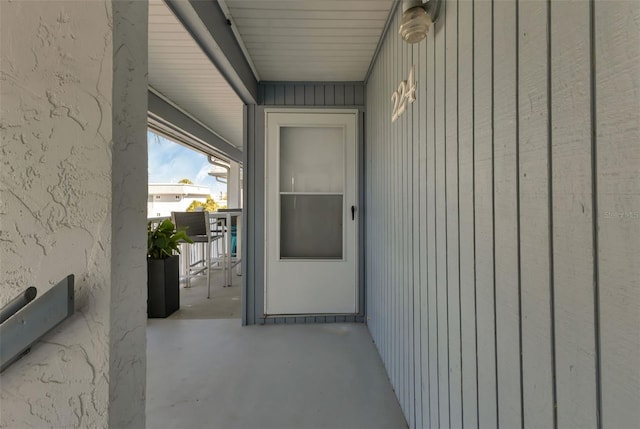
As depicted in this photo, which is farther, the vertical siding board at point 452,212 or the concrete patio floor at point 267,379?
the concrete patio floor at point 267,379

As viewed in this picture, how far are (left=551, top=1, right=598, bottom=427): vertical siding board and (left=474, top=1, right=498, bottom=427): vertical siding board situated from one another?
0.73ft

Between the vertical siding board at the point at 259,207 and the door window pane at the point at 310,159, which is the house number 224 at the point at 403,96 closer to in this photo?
the door window pane at the point at 310,159

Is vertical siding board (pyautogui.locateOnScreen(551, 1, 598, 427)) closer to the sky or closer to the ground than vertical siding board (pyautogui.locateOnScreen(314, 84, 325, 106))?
closer to the ground

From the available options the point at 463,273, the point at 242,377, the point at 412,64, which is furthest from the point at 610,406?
the point at 242,377

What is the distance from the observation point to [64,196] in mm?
620

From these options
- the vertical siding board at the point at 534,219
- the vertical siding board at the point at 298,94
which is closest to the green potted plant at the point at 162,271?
the vertical siding board at the point at 298,94

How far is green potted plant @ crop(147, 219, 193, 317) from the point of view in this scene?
304 centimetres

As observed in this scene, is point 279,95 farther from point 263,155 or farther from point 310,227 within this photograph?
point 310,227

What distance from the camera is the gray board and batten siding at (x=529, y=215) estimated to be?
49 cm

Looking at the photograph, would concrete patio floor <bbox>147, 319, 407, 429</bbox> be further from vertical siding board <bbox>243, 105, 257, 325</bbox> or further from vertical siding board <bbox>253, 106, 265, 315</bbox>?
vertical siding board <bbox>253, 106, 265, 315</bbox>

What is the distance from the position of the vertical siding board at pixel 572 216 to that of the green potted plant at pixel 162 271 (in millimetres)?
3356

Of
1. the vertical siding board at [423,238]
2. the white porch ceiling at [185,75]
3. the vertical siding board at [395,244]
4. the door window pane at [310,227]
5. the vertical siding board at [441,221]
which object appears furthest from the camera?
the door window pane at [310,227]

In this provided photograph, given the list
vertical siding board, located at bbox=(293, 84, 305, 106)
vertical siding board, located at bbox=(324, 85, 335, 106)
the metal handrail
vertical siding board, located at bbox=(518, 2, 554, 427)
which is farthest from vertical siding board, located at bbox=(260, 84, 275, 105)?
the metal handrail

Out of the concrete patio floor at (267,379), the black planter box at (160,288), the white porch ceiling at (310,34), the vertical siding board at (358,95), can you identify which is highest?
the white porch ceiling at (310,34)
